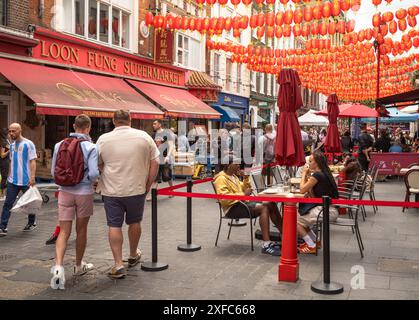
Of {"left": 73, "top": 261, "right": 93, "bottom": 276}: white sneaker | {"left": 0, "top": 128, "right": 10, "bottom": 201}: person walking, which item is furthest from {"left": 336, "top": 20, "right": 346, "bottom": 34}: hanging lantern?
{"left": 73, "top": 261, "right": 93, "bottom": 276}: white sneaker

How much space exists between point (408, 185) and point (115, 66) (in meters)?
11.4

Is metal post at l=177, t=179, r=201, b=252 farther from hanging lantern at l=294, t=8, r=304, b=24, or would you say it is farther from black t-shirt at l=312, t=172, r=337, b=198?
hanging lantern at l=294, t=8, r=304, b=24

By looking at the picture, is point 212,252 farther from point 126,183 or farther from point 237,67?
point 237,67

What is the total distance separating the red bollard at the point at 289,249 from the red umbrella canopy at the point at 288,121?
232cm

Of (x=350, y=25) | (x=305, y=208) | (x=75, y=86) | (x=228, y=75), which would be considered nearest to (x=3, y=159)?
(x=75, y=86)

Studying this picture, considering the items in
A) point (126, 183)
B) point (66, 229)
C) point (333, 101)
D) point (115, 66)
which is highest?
point (115, 66)

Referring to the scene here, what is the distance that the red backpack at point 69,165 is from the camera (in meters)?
5.42

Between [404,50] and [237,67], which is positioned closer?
[404,50]

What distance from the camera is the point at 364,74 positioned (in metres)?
26.7

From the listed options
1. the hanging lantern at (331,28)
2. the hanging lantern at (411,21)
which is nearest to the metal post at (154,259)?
the hanging lantern at (411,21)

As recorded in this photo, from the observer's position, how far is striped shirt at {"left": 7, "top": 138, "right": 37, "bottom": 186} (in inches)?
318

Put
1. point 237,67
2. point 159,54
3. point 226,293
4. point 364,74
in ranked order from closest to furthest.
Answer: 1. point 226,293
2. point 159,54
3. point 364,74
4. point 237,67

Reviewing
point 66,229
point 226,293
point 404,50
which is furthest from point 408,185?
point 404,50

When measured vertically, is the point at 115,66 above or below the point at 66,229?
above
